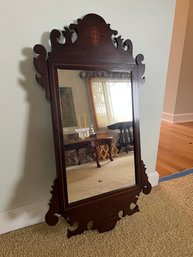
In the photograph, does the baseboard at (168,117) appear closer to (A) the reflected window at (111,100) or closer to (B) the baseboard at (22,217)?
(A) the reflected window at (111,100)

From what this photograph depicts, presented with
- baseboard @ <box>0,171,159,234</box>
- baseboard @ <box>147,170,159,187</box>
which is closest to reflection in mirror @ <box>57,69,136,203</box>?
baseboard @ <box>0,171,159,234</box>

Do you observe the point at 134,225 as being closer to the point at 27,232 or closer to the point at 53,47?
the point at 27,232

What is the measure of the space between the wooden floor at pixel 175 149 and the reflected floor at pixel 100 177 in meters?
0.74

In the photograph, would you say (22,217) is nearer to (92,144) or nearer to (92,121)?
(92,144)

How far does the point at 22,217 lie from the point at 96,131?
705 millimetres

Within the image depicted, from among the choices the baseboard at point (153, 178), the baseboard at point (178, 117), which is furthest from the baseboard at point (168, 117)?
the baseboard at point (153, 178)

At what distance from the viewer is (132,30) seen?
1319 mm

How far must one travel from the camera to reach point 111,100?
50.4 inches

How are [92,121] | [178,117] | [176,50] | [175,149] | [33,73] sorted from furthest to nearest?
1. [178,117]
2. [176,50]
3. [175,149]
4. [92,121]
5. [33,73]

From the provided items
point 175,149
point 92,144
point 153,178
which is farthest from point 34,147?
point 175,149

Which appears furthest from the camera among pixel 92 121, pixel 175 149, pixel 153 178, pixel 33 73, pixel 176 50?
pixel 176 50

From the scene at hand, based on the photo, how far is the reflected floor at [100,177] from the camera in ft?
3.97

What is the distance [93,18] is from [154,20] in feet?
1.48

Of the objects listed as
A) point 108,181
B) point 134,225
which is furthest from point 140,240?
point 108,181
